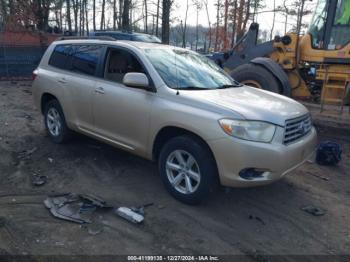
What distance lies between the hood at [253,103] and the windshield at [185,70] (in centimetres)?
23

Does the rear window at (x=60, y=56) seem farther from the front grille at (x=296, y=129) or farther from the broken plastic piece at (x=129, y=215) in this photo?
the front grille at (x=296, y=129)

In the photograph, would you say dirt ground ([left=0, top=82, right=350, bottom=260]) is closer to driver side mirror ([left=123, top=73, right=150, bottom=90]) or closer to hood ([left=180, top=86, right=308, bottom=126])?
hood ([left=180, top=86, right=308, bottom=126])

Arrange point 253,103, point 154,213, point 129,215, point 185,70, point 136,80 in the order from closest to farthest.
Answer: point 129,215 → point 154,213 → point 253,103 → point 136,80 → point 185,70

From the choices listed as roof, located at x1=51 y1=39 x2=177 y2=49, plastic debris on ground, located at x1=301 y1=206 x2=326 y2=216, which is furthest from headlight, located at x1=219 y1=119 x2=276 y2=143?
roof, located at x1=51 y1=39 x2=177 y2=49

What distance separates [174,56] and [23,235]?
119 inches

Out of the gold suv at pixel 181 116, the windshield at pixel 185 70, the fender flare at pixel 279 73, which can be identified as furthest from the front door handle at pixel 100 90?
the fender flare at pixel 279 73

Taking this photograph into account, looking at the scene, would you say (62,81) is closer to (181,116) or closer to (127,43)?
(127,43)

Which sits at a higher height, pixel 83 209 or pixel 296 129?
pixel 296 129

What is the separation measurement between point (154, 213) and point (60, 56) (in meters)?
3.50

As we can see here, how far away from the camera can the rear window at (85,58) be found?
552cm

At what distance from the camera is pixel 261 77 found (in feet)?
28.4

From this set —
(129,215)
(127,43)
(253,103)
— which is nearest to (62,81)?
(127,43)

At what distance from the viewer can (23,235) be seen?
12.1ft

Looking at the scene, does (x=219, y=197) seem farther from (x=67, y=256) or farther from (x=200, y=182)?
(x=67, y=256)
